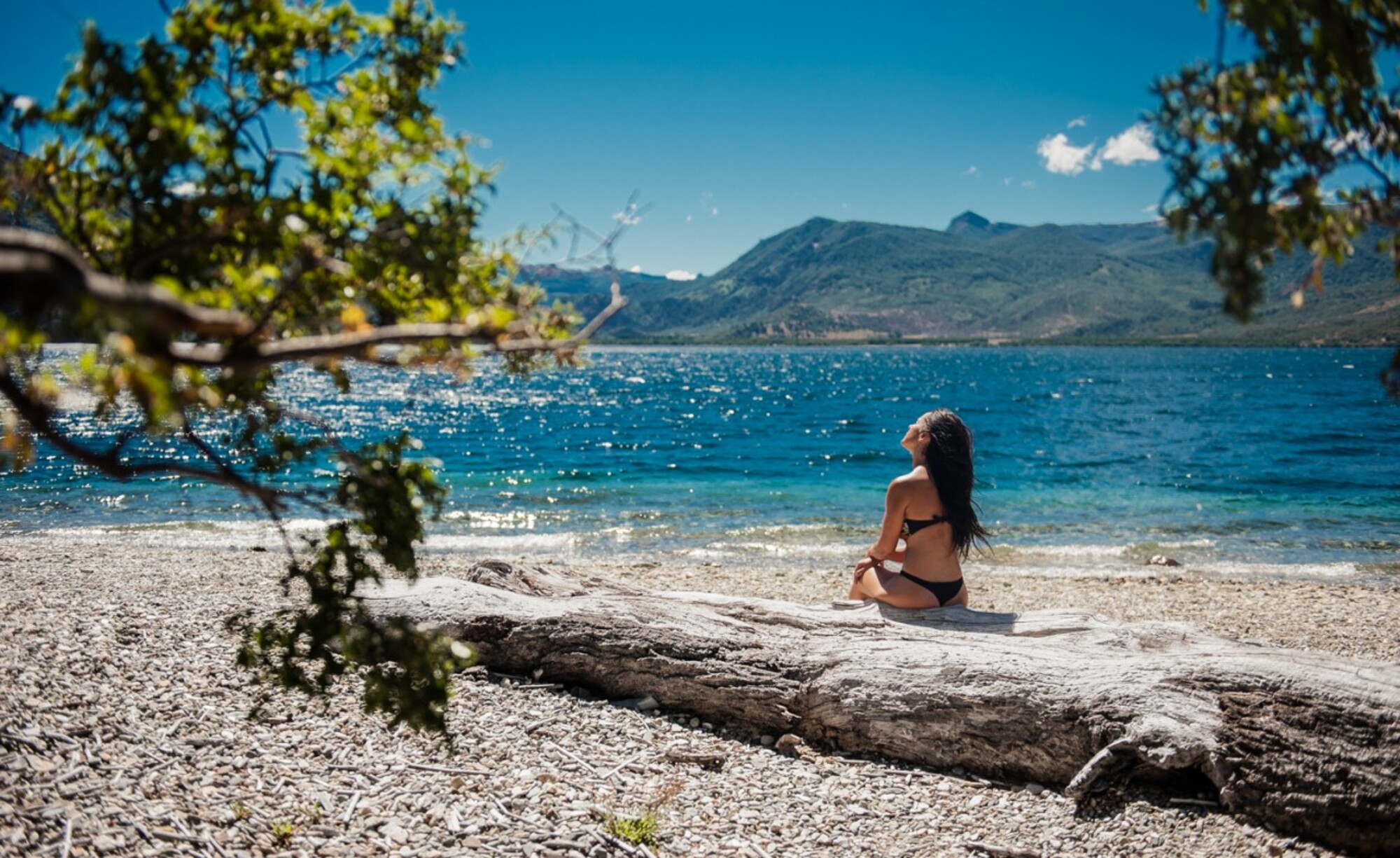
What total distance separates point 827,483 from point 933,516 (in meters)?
22.3

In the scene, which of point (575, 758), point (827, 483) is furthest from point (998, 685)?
point (827, 483)

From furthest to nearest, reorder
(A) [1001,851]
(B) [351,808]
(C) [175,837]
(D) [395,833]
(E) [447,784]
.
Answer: (E) [447,784] < (A) [1001,851] < (B) [351,808] < (D) [395,833] < (C) [175,837]

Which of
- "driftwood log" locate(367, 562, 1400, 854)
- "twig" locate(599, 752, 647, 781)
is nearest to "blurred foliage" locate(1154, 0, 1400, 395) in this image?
"driftwood log" locate(367, 562, 1400, 854)

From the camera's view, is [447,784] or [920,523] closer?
[447,784]

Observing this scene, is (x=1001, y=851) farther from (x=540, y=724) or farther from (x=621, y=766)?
(x=540, y=724)

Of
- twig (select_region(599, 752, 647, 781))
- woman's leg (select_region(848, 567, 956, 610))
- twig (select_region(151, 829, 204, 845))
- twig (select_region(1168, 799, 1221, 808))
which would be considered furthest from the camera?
woman's leg (select_region(848, 567, 956, 610))

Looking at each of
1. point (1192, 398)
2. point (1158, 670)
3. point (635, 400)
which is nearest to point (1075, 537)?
point (1158, 670)

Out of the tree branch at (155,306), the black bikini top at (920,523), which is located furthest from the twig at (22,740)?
the black bikini top at (920,523)

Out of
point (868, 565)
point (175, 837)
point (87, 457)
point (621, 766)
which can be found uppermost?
point (87, 457)

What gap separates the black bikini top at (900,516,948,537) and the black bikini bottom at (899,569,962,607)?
0.51 metres

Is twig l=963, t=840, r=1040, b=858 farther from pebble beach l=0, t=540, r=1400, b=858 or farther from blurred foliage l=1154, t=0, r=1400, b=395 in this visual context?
blurred foliage l=1154, t=0, r=1400, b=395

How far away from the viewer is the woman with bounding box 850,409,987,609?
9070 millimetres

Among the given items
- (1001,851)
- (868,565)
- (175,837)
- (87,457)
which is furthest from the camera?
(868,565)

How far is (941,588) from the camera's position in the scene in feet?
29.8
